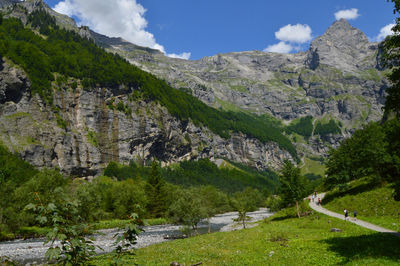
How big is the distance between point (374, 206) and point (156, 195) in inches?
3584

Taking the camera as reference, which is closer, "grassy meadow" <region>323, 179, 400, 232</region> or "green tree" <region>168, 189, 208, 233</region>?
"grassy meadow" <region>323, 179, 400, 232</region>

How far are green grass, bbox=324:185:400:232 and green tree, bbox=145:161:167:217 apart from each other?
73636 mm

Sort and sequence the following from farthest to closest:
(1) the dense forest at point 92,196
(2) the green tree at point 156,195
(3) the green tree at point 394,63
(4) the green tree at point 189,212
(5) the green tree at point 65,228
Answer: (2) the green tree at point 156,195 < (1) the dense forest at point 92,196 < (4) the green tree at point 189,212 < (3) the green tree at point 394,63 < (5) the green tree at point 65,228

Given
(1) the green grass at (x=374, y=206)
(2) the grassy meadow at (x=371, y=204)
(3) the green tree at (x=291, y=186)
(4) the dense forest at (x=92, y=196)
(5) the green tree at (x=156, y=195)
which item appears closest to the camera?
(1) the green grass at (x=374, y=206)

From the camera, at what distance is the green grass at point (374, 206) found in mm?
40094

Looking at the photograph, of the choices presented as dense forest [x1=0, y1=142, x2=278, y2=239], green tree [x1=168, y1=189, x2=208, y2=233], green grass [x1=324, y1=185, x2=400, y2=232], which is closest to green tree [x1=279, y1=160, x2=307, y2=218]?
green grass [x1=324, y1=185, x2=400, y2=232]

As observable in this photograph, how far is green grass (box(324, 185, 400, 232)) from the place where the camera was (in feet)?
132

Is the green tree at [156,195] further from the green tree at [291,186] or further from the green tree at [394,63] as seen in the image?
the green tree at [394,63]

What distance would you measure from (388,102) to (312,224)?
30.8 meters

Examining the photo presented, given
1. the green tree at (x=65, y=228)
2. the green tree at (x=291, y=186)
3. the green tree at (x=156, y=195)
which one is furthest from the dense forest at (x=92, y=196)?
the green tree at (x=65, y=228)

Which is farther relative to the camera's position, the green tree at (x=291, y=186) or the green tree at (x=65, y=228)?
the green tree at (x=291, y=186)

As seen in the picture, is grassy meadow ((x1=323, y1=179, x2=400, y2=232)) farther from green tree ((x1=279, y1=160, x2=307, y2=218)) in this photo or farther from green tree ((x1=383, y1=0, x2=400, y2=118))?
green tree ((x1=383, y1=0, x2=400, y2=118))

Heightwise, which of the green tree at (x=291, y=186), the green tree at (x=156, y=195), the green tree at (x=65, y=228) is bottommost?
the green tree at (x=156, y=195)

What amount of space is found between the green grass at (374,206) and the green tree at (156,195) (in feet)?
242
